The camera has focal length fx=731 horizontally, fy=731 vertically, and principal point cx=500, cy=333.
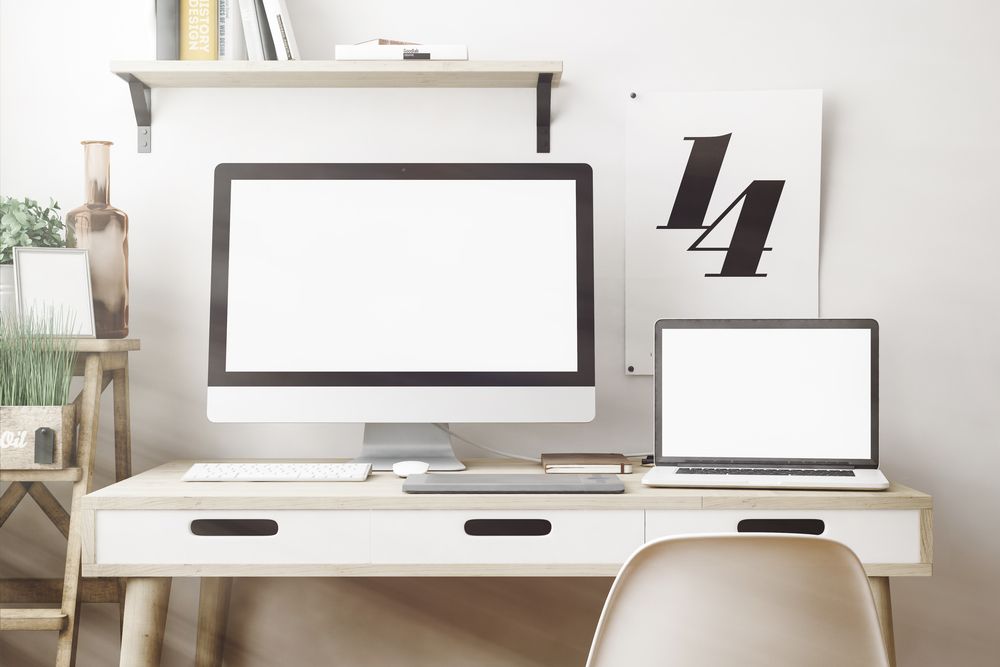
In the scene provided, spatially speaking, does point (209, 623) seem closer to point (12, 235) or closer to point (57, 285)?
point (57, 285)

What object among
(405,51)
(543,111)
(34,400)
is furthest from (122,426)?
(543,111)

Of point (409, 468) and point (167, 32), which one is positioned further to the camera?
point (167, 32)

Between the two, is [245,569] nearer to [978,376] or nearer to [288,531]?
[288,531]

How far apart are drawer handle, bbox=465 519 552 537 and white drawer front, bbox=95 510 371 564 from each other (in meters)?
0.18

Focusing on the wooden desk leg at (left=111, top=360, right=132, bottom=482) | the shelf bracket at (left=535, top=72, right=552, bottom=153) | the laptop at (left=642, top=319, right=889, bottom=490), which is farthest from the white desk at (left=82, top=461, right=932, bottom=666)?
the shelf bracket at (left=535, top=72, right=552, bottom=153)

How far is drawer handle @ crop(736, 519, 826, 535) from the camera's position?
47.4 inches

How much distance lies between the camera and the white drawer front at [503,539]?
119 cm

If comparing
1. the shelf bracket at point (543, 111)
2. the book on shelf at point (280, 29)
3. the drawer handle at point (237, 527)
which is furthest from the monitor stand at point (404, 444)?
the book on shelf at point (280, 29)

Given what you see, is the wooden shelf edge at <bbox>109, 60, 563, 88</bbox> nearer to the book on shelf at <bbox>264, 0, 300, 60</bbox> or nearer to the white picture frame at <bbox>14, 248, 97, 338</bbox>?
the book on shelf at <bbox>264, 0, 300, 60</bbox>

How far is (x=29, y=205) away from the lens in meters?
1.51

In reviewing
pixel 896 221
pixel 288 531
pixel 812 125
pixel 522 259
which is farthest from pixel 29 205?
pixel 896 221

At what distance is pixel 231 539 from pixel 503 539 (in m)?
0.44

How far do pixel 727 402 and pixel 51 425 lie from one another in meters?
1.26

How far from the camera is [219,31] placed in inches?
62.5
